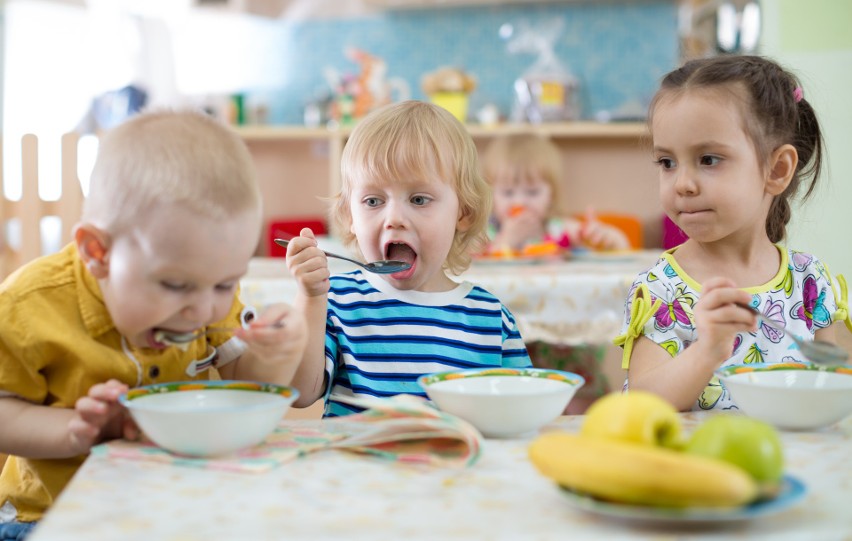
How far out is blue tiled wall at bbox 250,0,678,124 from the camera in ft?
13.1

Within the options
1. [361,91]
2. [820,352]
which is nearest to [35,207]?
[361,91]

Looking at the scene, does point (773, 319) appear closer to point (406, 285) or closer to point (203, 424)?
point (406, 285)

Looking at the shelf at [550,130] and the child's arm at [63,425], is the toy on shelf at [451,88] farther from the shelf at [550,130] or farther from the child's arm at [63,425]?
the child's arm at [63,425]

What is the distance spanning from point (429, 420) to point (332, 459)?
0.09 meters

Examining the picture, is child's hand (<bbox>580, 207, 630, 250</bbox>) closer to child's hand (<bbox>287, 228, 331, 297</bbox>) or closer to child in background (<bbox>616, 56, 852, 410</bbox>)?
child in background (<bbox>616, 56, 852, 410</bbox>)

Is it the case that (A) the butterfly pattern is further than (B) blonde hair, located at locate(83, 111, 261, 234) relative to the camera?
Yes

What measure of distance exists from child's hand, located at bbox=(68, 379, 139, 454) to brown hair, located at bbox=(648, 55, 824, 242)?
2.65ft

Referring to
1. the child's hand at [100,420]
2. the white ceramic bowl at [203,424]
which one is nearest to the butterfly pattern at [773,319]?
the white ceramic bowl at [203,424]

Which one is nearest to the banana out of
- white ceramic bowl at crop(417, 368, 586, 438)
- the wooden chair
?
white ceramic bowl at crop(417, 368, 586, 438)

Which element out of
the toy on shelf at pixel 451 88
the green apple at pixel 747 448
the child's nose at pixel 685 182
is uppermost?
the toy on shelf at pixel 451 88

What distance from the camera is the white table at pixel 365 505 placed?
600 mm

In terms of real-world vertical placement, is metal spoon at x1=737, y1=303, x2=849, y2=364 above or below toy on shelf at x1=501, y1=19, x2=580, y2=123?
below

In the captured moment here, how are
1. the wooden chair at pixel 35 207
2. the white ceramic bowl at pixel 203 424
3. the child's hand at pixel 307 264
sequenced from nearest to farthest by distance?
the white ceramic bowl at pixel 203 424 < the child's hand at pixel 307 264 < the wooden chair at pixel 35 207

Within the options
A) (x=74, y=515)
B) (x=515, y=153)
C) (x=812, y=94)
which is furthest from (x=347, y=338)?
(x=515, y=153)
